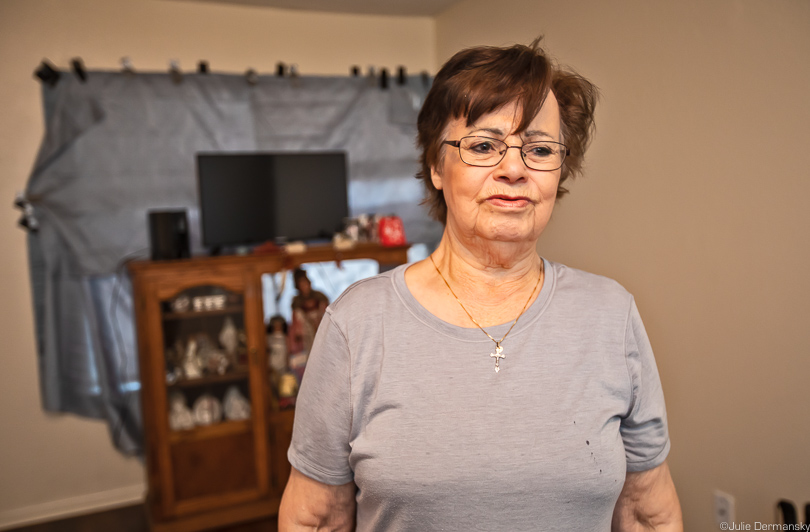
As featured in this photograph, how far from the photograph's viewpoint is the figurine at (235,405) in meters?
2.71

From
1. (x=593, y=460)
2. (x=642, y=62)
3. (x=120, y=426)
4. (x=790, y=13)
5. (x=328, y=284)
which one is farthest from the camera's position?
(x=328, y=284)

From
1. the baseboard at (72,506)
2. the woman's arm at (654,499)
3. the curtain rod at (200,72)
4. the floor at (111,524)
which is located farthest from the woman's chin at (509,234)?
the baseboard at (72,506)

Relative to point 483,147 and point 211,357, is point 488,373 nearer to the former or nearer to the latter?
point 483,147

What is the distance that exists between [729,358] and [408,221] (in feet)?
6.37

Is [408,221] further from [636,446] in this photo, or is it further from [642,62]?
[636,446]

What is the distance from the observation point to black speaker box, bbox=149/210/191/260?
2.55 metres

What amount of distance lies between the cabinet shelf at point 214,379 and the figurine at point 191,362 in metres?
0.02

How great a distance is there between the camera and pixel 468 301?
3.19ft

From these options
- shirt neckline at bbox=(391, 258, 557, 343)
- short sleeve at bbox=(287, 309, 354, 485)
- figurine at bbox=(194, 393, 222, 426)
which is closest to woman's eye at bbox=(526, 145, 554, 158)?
shirt neckline at bbox=(391, 258, 557, 343)

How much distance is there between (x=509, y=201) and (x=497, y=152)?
0.08 meters

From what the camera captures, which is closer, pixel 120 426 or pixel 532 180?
pixel 532 180

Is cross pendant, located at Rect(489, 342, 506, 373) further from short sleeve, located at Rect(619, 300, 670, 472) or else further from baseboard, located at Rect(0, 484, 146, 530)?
baseboard, located at Rect(0, 484, 146, 530)

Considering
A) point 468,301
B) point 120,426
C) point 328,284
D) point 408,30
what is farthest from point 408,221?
point 468,301

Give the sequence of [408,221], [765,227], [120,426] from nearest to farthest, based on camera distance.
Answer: [765,227] → [120,426] → [408,221]
